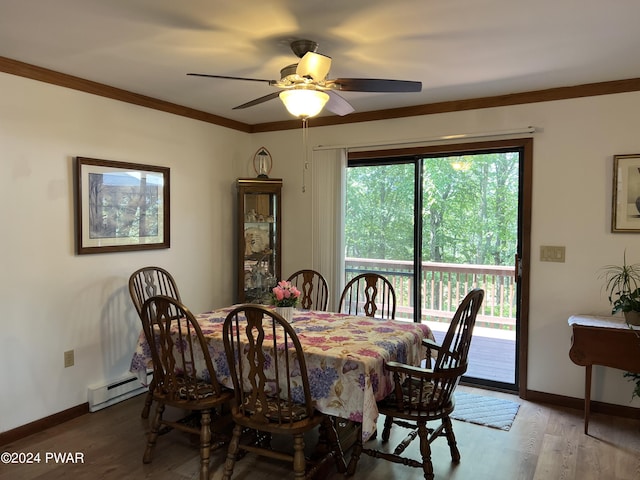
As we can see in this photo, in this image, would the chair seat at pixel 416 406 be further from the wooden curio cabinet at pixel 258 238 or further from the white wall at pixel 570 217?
the wooden curio cabinet at pixel 258 238

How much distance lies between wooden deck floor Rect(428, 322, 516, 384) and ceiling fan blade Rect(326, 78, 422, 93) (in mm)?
2453

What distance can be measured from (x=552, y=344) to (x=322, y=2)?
9.76 feet

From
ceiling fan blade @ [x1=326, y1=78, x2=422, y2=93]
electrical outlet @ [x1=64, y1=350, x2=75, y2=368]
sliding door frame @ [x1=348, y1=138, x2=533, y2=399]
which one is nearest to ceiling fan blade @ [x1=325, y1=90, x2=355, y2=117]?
ceiling fan blade @ [x1=326, y1=78, x2=422, y2=93]

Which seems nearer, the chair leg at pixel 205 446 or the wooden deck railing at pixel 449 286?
the chair leg at pixel 205 446

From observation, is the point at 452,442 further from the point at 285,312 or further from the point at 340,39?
the point at 340,39

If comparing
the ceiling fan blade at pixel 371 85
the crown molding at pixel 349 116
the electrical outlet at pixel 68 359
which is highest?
the crown molding at pixel 349 116

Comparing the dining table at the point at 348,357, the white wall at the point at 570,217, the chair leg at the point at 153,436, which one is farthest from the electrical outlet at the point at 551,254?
the chair leg at the point at 153,436

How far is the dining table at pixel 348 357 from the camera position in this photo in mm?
2174

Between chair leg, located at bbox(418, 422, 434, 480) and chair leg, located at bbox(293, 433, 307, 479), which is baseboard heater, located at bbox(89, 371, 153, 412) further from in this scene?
chair leg, located at bbox(418, 422, 434, 480)

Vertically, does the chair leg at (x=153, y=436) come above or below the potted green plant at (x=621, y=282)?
below

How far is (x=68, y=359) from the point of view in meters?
3.25

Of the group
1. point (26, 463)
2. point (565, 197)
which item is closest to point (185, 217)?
point (26, 463)

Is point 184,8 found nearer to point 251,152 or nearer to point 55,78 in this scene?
point 55,78

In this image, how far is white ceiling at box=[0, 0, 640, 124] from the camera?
2154 millimetres
